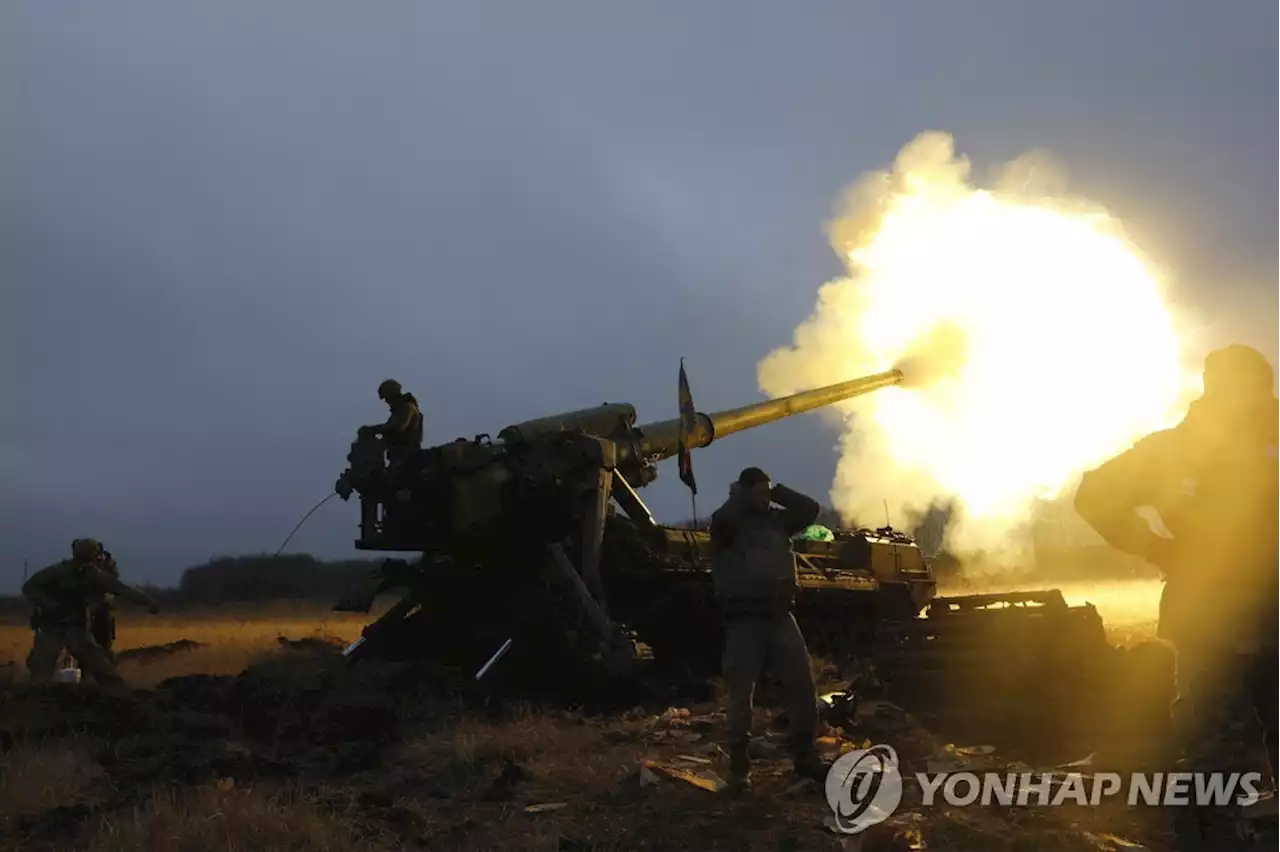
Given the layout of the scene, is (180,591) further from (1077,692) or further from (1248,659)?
(1248,659)

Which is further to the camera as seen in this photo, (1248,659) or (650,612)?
(650,612)

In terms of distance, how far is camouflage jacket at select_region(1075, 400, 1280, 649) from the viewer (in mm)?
4211

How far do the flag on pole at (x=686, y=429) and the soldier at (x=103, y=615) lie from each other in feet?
25.1

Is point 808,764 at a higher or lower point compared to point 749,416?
lower

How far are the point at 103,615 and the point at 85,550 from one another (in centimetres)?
90

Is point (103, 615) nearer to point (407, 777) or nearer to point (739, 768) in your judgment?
point (407, 777)

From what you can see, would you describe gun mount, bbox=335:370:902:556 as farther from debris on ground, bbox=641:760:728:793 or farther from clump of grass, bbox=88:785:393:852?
clump of grass, bbox=88:785:393:852

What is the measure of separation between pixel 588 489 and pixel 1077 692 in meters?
5.90

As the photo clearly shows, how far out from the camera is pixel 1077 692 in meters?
10.1

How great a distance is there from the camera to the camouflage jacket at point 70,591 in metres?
12.3

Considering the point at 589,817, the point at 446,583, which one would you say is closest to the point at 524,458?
the point at 446,583

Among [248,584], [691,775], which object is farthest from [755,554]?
[248,584]

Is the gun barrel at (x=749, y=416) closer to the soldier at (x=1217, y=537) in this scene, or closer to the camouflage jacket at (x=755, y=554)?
the camouflage jacket at (x=755, y=554)

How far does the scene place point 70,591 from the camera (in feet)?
40.7
